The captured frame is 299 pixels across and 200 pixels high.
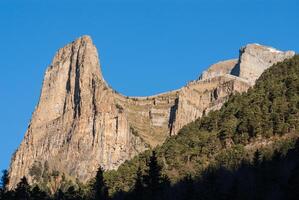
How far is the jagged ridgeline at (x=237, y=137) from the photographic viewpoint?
452 ft

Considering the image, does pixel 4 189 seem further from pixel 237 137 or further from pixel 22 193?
pixel 237 137

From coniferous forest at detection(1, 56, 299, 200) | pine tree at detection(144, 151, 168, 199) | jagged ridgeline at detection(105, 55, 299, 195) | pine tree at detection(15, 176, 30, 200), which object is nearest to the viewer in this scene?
coniferous forest at detection(1, 56, 299, 200)

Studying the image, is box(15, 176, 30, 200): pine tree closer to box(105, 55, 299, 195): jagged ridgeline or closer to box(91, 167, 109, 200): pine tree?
box(91, 167, 109, 200): pine tree

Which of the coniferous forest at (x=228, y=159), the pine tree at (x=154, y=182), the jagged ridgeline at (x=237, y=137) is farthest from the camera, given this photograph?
the jagged ridgeline at (x=237, y=137)

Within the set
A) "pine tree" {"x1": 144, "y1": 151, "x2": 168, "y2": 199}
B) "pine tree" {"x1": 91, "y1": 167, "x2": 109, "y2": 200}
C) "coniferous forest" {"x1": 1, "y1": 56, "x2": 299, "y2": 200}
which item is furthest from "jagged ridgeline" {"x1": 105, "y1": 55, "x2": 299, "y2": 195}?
"pine tree" {"x1": 144, "y1": 151, "x2": 168, "y2": 199}

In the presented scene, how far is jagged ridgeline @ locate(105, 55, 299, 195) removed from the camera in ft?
452

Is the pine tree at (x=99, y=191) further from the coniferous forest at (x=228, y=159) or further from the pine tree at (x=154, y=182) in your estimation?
the pine tree at (x=154, y=182)

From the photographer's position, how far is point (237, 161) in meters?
136

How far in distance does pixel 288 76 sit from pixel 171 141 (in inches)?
686

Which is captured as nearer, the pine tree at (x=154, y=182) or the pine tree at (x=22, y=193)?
the pine tree at (x=154, y=182)

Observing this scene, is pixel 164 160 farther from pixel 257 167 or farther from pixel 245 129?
pixel 257 167

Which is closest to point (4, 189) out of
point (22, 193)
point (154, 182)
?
point (22, 193)

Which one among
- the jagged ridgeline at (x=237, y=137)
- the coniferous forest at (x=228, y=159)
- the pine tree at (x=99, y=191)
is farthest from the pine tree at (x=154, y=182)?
the jagged ridgeline at (x=237, y=137)

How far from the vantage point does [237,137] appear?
479 feet
